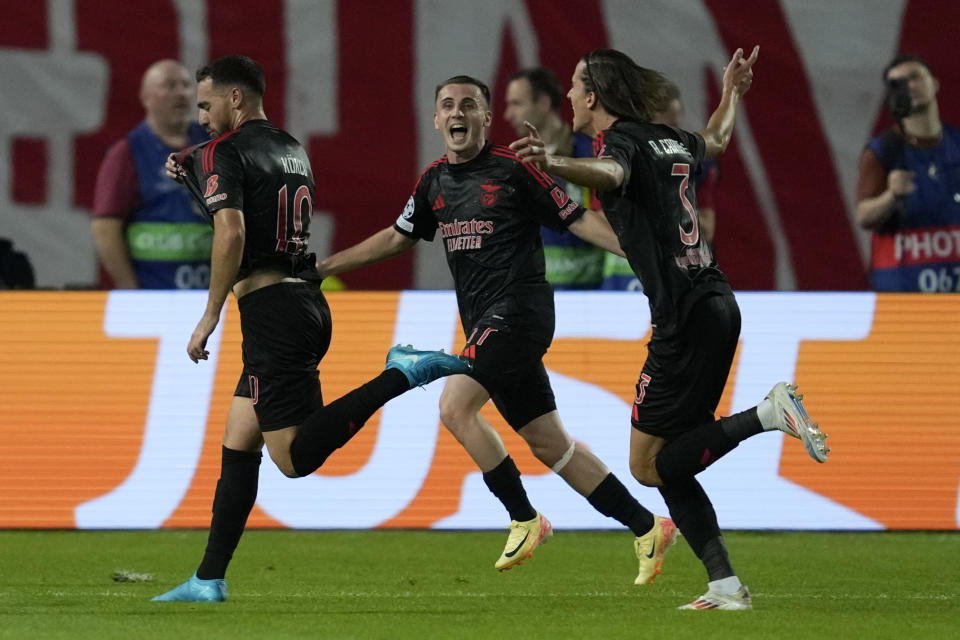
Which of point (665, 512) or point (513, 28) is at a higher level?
point (513, 28)

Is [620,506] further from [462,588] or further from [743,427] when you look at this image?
[743,427]

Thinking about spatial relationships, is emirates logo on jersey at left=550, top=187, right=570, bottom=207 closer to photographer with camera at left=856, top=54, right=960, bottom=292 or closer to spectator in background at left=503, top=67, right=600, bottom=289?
spectator in background at left=503, top=67, right=600, bottom=289

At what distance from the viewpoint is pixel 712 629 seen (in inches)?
210

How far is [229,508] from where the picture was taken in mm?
6109

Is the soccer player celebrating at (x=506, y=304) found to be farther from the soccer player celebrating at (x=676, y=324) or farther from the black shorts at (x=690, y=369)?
the black shorts at (x=690, y=369)

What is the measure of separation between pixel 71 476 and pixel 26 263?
1.59 m

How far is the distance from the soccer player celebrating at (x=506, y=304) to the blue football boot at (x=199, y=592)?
1170 millimetres

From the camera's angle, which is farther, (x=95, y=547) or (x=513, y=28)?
(x=513, y=28)

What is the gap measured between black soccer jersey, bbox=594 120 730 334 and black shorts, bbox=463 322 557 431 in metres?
0.85

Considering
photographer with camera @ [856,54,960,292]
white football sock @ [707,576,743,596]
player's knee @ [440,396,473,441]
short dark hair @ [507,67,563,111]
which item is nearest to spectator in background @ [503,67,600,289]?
short dark hair @ [507,67,563,111]

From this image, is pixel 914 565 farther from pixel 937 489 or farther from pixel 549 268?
pixel 549 268

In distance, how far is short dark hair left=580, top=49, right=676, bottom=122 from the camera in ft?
19.4

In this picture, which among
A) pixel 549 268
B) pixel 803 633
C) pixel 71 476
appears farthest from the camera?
pixel 549 268

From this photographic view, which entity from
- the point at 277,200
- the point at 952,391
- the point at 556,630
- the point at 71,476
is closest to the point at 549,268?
the point at 952,391
